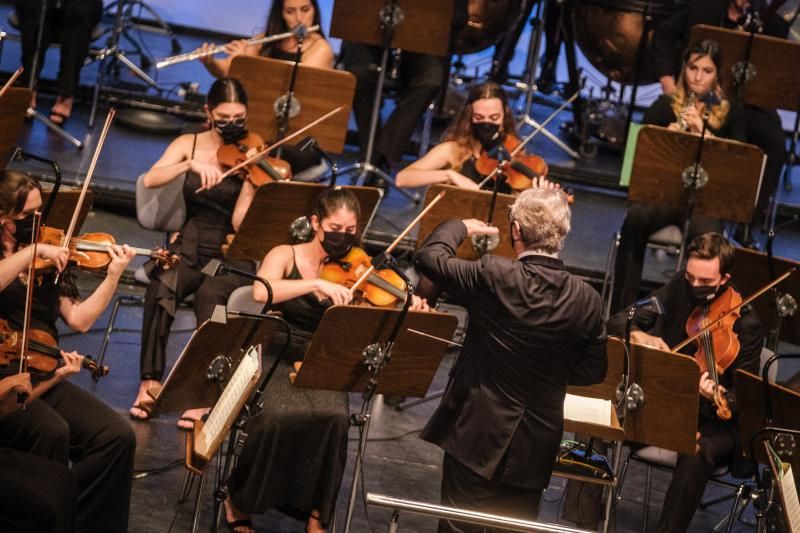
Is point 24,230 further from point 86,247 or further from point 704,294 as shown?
point 704,294

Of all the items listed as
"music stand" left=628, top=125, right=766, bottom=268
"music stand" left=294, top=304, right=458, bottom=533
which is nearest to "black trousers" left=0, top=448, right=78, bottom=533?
"music stand" left=294, top=304, right=458, bottom=533

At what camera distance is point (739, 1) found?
→ 651cm

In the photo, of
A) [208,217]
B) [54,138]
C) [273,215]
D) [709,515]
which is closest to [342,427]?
[273,215]

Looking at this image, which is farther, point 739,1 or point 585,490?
point 739,1

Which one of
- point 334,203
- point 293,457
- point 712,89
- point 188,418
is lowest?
point 188,418

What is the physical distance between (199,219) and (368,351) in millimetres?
1548

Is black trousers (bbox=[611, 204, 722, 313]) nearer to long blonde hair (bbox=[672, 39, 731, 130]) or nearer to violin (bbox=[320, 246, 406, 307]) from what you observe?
long blonde hair (bbox=[672, 39, 731, 130])

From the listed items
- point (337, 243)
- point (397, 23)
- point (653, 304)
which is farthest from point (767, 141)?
point (337, 243)

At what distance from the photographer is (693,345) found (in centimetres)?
455

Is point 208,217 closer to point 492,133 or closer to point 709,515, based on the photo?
point 492,133

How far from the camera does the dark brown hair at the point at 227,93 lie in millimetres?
4949

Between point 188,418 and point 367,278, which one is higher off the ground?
point 367,278

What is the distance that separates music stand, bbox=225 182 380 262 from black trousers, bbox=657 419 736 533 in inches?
59.4

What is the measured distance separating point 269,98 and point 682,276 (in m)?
1.99
